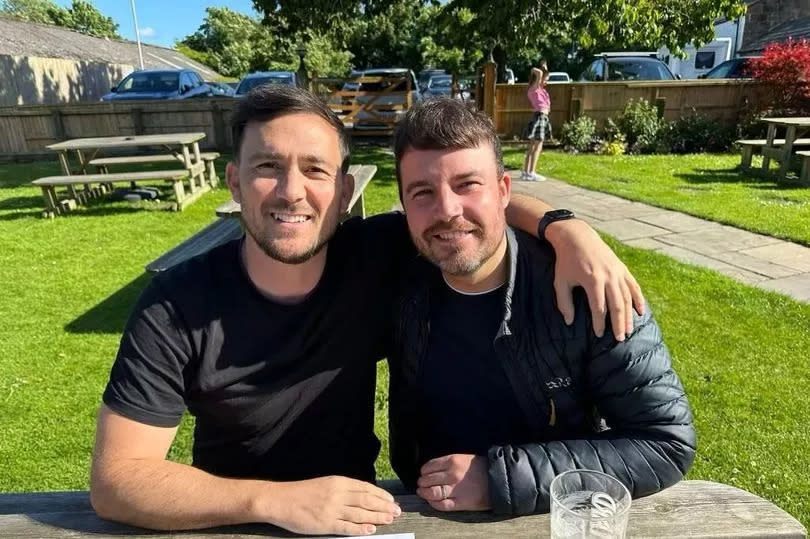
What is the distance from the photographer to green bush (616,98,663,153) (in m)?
12.8

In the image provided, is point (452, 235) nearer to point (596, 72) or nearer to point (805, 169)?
point (805, 169)

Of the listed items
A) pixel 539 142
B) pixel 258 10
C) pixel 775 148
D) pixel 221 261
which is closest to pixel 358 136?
pixel 258 10

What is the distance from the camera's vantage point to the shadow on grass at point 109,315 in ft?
15.7

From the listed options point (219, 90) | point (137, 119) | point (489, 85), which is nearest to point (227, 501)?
point (489, 85)

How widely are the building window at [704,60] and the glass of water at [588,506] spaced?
33.2m

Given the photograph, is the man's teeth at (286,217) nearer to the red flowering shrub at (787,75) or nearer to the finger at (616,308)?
the finger at (616,308)

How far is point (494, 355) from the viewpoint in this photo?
1.64m

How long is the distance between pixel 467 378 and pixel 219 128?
14.3 metres

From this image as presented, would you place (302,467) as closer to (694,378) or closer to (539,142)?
(694,378)

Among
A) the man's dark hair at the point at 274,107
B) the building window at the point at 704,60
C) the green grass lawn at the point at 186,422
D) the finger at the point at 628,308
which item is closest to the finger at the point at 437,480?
the finger at the point at 628,308

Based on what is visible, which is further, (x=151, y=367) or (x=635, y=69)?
(x=635, y=69)

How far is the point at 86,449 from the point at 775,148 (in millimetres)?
10826

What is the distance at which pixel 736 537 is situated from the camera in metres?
1.21

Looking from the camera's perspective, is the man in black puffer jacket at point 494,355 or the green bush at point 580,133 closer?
the man in black puffer jacket at point 494,355
